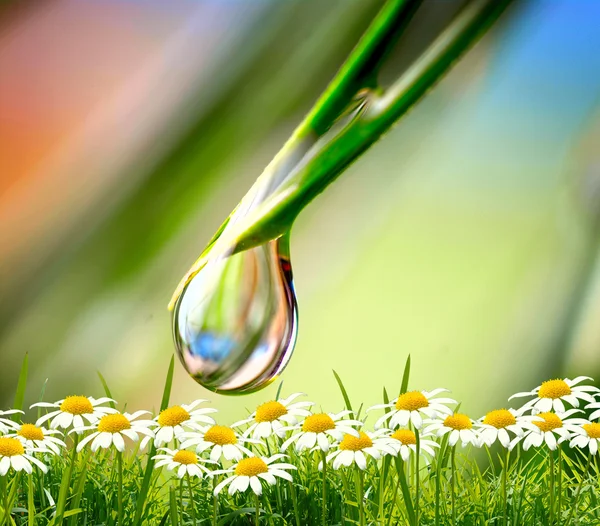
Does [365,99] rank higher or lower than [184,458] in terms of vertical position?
higher

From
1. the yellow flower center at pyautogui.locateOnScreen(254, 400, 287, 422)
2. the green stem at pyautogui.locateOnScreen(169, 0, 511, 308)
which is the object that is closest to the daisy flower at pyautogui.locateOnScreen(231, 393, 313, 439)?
the yellow flower center at pyautogui.locateOnScreen(254, 400, 287, 422)

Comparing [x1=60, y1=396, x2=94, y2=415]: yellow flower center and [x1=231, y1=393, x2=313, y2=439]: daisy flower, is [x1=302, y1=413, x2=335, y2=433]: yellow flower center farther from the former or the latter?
[x1=60, y1=396, x2=94, y2=415]: yellow flower center

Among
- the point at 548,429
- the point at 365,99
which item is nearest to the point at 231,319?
the point at 365,99

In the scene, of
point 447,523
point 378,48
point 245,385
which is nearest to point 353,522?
point 447,523

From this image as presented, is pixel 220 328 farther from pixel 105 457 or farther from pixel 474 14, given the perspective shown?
pixel 105 457

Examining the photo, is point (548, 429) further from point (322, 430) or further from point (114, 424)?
point (114, 424)

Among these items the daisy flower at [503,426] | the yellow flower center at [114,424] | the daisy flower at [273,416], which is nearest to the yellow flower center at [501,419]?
the daisy flower at [503,426]

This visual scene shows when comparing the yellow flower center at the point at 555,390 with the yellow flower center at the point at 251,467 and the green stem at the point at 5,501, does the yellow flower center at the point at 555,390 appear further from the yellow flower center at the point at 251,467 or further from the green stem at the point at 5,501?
the green stem at the point at 5,501
